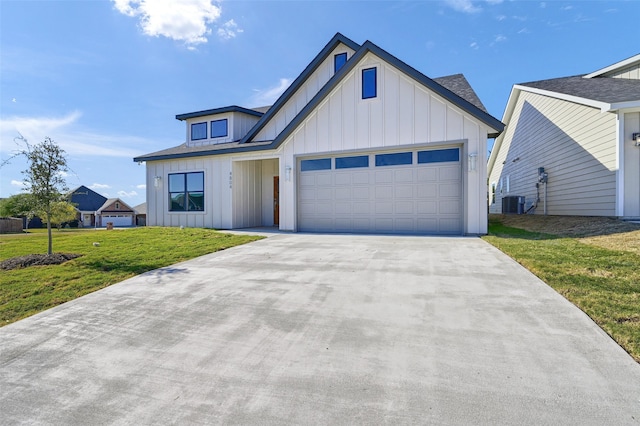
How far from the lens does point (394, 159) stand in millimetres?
10656

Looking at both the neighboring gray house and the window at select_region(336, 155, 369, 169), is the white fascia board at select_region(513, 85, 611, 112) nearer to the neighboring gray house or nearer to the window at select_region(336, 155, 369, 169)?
the neighboring gray house

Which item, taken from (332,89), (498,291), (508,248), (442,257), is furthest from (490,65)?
(498,291)

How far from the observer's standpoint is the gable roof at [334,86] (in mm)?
9446

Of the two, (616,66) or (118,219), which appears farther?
(118,219)

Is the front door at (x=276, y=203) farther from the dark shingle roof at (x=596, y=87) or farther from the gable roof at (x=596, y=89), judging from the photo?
the dark shingle roof at (x=596, y=87)

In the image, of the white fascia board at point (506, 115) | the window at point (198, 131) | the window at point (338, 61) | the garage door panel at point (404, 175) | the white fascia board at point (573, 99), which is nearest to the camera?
the white fascia board at point (573, 99)

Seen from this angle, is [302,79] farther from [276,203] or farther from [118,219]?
[118,219]

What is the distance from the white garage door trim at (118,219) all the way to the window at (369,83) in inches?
1942

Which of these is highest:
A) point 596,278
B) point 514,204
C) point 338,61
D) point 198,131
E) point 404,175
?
point 338,61

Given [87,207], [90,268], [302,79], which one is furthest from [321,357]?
[87,207]

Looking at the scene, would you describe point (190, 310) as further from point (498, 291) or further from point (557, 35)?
point (557, 35)

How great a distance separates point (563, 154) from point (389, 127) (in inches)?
320

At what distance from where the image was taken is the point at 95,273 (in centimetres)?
573

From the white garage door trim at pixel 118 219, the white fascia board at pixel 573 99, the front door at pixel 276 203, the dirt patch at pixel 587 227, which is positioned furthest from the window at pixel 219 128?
the white garage door trim at pixel 118 219
